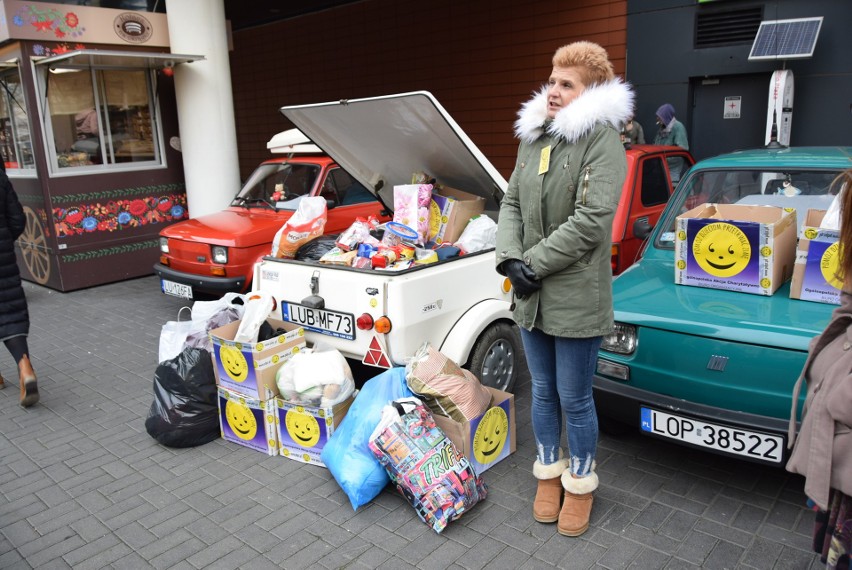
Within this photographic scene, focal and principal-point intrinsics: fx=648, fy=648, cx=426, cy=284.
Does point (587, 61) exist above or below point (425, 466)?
above

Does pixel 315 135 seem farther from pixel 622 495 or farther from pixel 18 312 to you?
pixel 622 495

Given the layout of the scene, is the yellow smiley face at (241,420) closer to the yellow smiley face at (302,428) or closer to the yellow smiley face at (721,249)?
the yellow smiley face at (302,428)

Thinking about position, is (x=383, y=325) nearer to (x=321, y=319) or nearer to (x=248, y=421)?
(x=321, y=319)

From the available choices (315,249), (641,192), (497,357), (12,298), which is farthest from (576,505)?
(12,298)

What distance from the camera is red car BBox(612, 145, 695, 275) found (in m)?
5.38

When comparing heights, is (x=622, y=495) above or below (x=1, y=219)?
below

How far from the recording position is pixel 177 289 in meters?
6.65

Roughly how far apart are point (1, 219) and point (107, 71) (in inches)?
189

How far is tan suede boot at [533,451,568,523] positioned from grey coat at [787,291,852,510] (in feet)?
4.35

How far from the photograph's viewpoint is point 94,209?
338 inches

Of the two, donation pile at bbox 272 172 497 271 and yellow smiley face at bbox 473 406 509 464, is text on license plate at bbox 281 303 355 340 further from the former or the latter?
yellow smiley face at bbox 473 406 509 464

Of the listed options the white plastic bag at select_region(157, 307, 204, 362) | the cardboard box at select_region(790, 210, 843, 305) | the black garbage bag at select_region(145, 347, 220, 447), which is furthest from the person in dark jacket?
the cardboard box at select_region(790, 210, 843, 305)

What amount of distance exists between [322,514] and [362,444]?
40 centimetres

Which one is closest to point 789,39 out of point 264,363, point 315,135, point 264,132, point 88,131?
point 315,135
